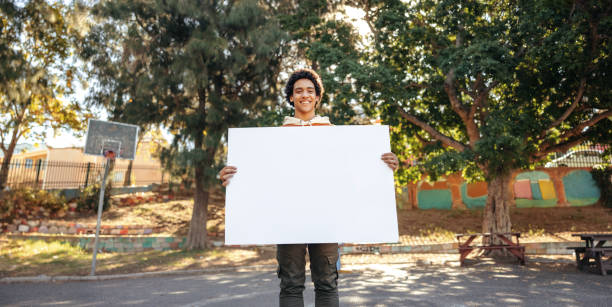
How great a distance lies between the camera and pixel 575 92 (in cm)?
831

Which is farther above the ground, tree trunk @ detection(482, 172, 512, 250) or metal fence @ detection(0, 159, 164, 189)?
metal fence @ detection(0, 159, 164, 189)

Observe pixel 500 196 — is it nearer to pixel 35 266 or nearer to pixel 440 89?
pixel 440 89

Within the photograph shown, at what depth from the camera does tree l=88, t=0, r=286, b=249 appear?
29.0ft

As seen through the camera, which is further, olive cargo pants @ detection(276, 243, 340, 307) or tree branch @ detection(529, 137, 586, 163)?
tree branch @ detection(529, 137, 586, 163)

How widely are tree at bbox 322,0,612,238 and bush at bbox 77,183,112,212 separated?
10784mm

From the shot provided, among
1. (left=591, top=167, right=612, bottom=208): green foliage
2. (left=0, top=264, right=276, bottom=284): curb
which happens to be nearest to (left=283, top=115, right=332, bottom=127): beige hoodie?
(left=0, top=264, right=276, bottom=284): curb

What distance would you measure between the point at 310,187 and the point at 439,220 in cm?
1267

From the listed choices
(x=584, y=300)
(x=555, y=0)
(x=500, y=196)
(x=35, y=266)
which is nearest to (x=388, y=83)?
(x=555, y=0)

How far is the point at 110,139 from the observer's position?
7461mm

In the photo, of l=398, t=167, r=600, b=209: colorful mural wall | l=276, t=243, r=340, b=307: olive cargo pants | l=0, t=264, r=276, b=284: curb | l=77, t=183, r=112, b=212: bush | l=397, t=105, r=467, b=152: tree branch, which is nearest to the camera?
l=276, t=243, r=340, b=307: olive cargo pants

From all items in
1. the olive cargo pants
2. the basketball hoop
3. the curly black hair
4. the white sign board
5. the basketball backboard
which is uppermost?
the basketball backboard

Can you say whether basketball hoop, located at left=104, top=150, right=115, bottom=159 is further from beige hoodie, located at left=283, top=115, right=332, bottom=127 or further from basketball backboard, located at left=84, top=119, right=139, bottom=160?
beige hoodie, located at left=283, top=115, right=332, bottom=127

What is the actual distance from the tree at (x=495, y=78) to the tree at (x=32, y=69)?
972 cm

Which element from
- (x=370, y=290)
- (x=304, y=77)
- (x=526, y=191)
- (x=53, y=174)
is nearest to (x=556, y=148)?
(x=526, y=191)
